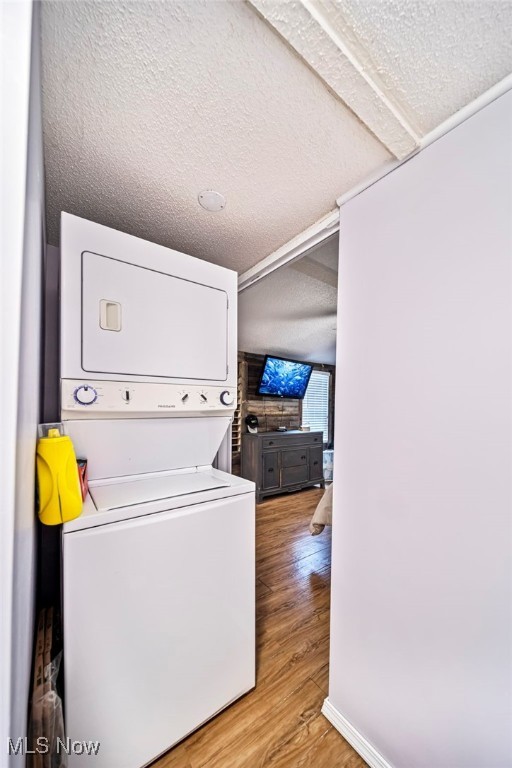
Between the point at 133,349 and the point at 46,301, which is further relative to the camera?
the point at 46,301

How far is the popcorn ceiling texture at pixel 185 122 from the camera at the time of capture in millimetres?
697

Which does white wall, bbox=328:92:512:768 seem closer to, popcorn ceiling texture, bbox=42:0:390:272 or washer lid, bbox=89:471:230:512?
popcorn ceiling texture, bbox=42:0:390:272

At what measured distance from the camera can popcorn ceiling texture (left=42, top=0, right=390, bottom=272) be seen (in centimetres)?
70

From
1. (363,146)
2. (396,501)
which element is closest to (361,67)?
(363,146)

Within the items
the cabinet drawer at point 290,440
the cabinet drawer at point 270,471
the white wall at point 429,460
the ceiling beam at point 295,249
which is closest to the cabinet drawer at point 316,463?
the cabinet drawer at point 290,440

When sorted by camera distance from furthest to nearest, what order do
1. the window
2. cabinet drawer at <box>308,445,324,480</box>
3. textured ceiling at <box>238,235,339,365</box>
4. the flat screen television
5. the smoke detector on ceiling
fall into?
the window → cabinet drawer at <box>308,445,324,480</box> → the flat screen television → textured ceiling at <box>238,235,339,365</box> → the smoke detector on ceiling

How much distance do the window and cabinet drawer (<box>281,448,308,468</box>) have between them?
0.90 m

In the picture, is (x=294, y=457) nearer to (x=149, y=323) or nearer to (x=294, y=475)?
(x=294, y=475)

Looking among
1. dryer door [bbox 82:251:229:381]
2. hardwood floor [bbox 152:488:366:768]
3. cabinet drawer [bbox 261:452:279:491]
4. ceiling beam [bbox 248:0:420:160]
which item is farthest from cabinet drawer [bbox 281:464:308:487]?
ceiling beam [bbox 248:0:420:160]

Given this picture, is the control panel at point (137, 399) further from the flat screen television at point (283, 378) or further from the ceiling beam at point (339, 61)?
the flat screen television at point (283, 378)

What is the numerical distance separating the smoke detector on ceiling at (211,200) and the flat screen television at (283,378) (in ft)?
10.1

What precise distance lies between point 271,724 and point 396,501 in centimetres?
117

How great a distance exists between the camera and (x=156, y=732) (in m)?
1.10

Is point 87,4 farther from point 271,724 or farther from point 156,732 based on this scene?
point 271,724
